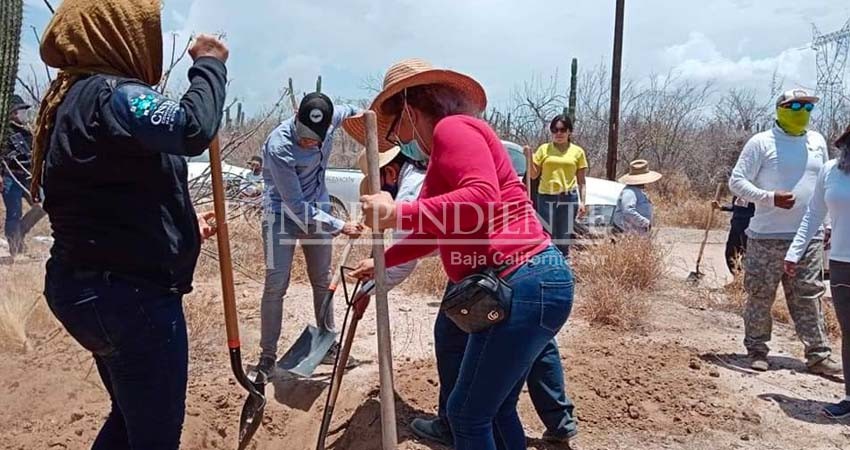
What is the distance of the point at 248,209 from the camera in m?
7.89

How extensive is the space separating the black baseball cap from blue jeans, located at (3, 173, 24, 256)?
493 cm

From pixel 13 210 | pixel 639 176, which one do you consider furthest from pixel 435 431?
pixel 13 210

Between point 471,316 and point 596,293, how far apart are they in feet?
11.5

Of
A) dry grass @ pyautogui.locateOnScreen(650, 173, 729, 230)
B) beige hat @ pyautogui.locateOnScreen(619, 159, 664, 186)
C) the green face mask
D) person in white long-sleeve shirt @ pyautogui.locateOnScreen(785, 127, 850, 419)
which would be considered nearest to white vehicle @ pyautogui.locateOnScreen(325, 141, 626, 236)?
beige hat @ pyautogui.locateOnScreen(619, 159, 664, 186)

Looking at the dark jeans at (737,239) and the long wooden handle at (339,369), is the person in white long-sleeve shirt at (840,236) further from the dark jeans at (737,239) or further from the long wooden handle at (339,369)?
the dark jeans at (737,239)

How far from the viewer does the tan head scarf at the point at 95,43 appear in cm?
191

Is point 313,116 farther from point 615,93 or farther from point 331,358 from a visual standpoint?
point 615,93

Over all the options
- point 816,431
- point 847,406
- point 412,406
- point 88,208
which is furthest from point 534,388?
point 88,208

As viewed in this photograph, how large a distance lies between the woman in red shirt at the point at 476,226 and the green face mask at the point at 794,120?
2750 mm

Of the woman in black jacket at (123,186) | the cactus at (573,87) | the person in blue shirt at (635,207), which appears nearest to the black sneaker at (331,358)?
the woman in black jacket at (123,186)

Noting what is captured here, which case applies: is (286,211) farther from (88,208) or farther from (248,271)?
(248,271)

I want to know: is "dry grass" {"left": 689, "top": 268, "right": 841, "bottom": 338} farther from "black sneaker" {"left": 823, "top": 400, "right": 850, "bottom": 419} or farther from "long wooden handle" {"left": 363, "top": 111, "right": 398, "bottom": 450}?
"long wooden handle" {"left": 363, "top": 111, "right": 398, "bottom": 450}

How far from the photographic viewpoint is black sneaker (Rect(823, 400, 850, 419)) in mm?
3836

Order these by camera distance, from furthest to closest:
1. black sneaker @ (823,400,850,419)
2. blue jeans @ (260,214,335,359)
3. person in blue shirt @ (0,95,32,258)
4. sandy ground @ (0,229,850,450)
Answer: person in blue shirt @ (0,95,32,258), blue jeans @ (260,214,335,359), black sneaker @ (823,400,850,419), sandy ground @ (0,229,850,450)
